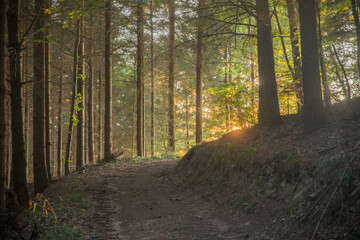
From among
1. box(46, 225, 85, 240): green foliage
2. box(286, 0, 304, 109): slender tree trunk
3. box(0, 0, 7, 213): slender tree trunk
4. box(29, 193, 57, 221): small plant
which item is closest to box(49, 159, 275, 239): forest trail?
box(46, 225, 85, 240): green foliage

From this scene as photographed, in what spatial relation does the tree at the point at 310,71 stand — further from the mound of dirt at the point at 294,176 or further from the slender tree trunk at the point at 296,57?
the slender tree trunk at the point at 296,57

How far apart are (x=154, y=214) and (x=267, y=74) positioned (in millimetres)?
6192

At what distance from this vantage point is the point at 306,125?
8.27 m

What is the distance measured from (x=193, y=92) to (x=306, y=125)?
20594 mm

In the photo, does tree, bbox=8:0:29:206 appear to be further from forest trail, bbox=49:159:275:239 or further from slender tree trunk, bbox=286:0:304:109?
slender tree trunk, bbox=286:0:304:109

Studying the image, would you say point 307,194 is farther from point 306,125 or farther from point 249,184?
point 306,125

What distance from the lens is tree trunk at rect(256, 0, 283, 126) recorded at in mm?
10117

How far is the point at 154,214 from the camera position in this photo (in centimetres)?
785

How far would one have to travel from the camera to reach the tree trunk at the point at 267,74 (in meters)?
10.1

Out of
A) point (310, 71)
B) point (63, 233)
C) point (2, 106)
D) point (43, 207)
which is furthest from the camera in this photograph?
point (310, 71)

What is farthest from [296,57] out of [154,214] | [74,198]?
[74,198]

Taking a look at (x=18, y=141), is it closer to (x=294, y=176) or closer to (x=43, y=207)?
(x=43, y=207)

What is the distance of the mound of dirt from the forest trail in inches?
15.3

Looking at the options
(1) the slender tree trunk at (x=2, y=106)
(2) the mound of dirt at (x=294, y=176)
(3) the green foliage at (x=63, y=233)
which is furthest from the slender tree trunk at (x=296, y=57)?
(1) the slender tree trunk at (x=2, y=106)
